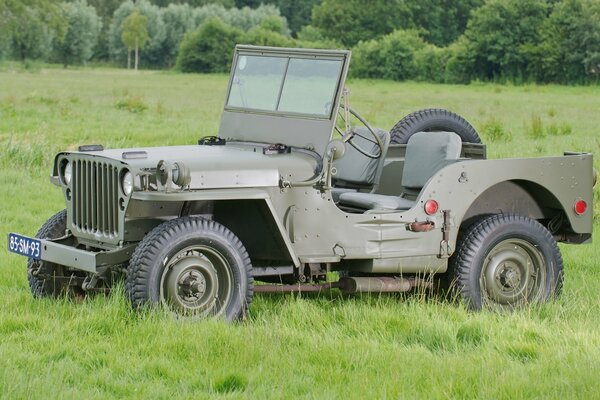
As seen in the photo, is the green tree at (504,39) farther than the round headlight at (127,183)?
Yes

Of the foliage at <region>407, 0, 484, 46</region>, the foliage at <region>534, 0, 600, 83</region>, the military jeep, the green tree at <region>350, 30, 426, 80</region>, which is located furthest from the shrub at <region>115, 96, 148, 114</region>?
the foliage at <region>407, 0, 484, 46</region>

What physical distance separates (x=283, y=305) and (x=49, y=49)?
83931 mm

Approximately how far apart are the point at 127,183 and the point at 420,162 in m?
2.34

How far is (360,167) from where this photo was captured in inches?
352

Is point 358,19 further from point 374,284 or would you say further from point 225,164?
point 225,164

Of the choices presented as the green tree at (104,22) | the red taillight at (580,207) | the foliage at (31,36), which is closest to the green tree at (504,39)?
the foliage at (31,36)

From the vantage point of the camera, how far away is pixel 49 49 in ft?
293

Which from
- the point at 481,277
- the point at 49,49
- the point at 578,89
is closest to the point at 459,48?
the point at 578,89

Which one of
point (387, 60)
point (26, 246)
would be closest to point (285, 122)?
point (26, 246)

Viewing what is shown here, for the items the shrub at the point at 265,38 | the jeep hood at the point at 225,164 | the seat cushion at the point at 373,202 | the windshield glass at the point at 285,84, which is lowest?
the seat cushion at the point at 373,202

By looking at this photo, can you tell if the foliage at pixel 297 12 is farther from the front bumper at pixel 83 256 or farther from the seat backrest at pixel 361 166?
the front bumper at pixel 83 256

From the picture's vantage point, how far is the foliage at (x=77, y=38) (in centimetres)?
9450

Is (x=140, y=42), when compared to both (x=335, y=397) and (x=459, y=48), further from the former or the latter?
(x=335, y=397)

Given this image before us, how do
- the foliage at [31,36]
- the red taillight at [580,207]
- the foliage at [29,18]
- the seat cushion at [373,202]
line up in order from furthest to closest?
the foliage at [31,36] < the foliage at [29,18] < the red taillight at [580,207] < the seat cushion at [373,202]
